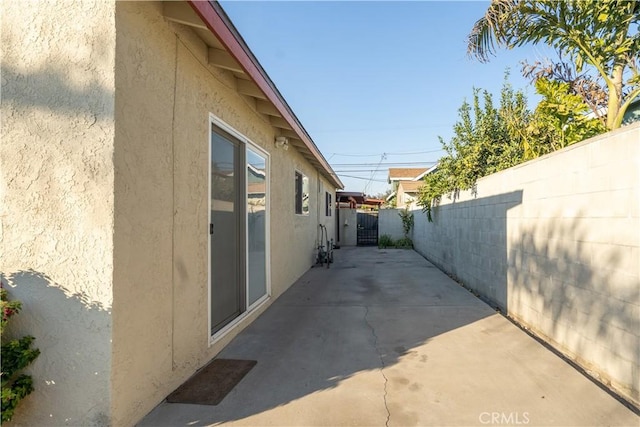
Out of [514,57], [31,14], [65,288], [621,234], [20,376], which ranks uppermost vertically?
[514,57]

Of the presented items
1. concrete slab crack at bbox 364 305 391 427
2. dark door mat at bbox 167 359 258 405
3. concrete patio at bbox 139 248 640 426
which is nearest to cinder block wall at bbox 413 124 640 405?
concrete patio at bbox 139 248 640 426

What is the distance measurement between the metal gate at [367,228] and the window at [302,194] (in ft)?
36.0

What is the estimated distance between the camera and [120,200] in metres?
2.45

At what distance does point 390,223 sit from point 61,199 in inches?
717

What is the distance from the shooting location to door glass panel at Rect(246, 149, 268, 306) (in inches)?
209

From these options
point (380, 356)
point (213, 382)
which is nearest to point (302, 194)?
point (380, 356)

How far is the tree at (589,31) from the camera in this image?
15.8 ft

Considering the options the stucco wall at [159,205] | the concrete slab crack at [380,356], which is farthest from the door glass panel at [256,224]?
the concrete slab crack at [380,356]

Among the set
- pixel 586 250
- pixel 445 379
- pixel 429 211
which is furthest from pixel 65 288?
pixel 429 211

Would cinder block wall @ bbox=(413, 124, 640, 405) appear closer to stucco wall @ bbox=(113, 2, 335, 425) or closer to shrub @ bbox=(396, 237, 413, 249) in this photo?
stucco wall @ bbox=(113, 2, 335, 425)

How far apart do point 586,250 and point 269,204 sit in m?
4.53

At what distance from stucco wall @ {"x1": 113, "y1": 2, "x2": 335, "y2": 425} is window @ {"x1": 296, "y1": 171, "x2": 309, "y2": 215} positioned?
5.07 meters

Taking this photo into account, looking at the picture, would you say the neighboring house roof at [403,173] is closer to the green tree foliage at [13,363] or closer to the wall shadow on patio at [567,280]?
the wall shadow on patio at [567,280]

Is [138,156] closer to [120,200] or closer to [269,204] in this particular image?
[120,200]
